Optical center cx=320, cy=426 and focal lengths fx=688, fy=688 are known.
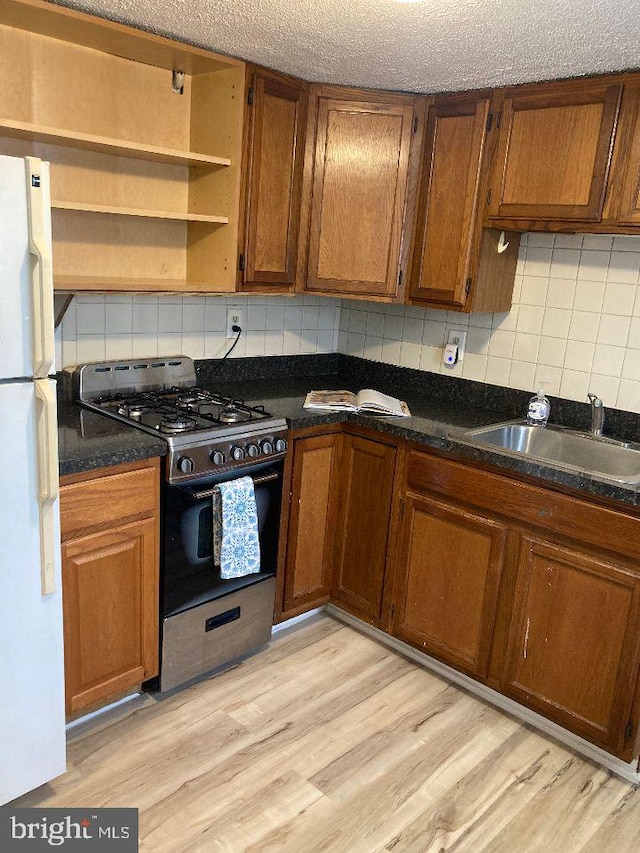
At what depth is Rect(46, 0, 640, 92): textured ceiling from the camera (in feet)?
6.00

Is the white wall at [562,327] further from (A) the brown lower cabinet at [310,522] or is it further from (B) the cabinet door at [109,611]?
(B) the cabinet door at [109,611]

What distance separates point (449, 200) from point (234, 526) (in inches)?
58.5

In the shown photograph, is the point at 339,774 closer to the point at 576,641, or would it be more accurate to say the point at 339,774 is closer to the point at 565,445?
the point at 576,641

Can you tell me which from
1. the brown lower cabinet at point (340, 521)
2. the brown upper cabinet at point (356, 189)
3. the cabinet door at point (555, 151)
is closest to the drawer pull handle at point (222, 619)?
the brown lower cabinet at point (340, 521)

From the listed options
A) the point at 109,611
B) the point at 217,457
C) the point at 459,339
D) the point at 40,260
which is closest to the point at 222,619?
the point at 109,611

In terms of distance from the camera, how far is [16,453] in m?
1.65

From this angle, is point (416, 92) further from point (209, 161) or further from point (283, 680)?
point (283, 680)

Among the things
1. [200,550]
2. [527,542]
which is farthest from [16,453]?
[527,542]

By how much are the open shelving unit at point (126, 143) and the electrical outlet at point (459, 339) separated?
1032 mm

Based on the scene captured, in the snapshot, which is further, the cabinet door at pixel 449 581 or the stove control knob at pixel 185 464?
the cabinet door at pixel 449 581

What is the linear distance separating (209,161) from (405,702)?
6.78ft

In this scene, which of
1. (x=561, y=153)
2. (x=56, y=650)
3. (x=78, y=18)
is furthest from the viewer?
(x=561, y=153)

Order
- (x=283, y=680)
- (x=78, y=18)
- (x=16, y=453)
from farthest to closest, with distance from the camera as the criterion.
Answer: (x=283, y=680)
(x=78, y=18)
(x=16, y=453)

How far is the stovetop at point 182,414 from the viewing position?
219 centimetres
